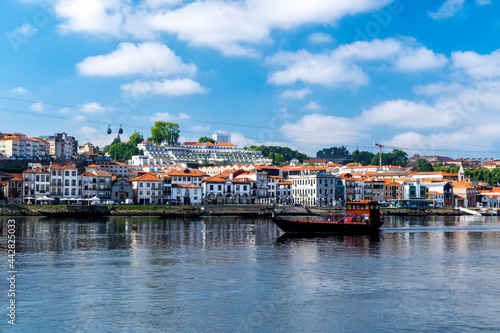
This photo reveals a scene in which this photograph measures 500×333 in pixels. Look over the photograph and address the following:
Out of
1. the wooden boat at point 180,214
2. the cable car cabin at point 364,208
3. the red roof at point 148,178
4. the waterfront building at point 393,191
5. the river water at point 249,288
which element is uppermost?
the red roof at point 148,178

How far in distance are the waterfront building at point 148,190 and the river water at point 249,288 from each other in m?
67.7

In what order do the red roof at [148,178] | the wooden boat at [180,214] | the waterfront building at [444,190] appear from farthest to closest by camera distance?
the waterfront building at [444,190]
the red roof at [148,178]
the wooden boat at [180,214]

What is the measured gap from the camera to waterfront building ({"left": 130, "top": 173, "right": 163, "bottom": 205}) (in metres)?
117

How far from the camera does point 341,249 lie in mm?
47344

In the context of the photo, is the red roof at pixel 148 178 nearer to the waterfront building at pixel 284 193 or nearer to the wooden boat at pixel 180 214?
the wooden boat at pixel 180 214

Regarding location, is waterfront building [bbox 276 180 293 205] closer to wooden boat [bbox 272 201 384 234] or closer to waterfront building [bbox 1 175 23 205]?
waterfront building [bbox 1 175 23 205]

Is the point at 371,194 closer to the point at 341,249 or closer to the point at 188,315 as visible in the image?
the point at 341,249

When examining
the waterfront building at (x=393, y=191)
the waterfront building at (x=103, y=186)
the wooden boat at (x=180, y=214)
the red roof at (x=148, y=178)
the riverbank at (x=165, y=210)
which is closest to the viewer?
Answer: the riverbank at (x=165, y=210)

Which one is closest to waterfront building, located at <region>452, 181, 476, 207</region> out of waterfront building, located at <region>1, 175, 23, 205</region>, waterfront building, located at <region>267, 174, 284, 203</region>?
waterfront building, located at <region>267, 174, 284, 203</region>

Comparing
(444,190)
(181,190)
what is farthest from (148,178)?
(444,190)

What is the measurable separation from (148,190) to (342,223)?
61827 mm

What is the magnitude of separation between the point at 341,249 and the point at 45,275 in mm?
24492

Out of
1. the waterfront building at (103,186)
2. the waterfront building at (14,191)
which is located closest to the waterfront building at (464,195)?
the waterfront building at (103,186)

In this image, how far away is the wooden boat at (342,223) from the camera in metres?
62.9
